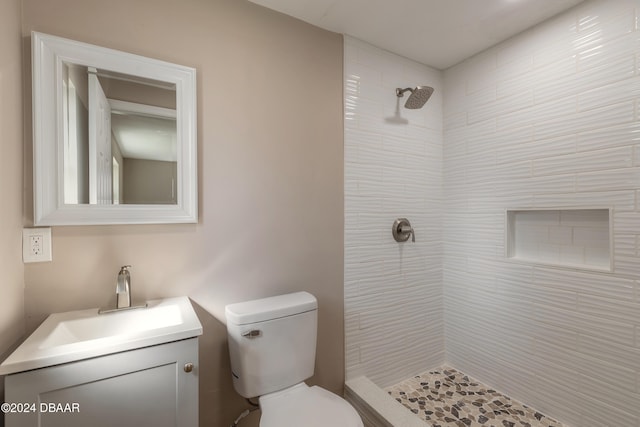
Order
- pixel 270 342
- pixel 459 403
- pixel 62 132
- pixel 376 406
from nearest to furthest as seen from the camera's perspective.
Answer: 1. pixel 62 132
2. pixel 270 342
3. pixel 376 406
4. pixel 459 403

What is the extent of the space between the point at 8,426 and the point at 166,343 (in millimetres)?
401

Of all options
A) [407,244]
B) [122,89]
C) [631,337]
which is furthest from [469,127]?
[122,89]

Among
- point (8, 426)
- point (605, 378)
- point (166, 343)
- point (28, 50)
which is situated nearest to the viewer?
point (8, 426)

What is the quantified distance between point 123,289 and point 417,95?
1771mm

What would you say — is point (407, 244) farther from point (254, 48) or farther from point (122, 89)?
point (122, 89)

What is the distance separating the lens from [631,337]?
1.30 m

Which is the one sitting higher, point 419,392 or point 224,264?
point 224,264

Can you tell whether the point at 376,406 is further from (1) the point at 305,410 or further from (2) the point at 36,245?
(2) the point at 36,245

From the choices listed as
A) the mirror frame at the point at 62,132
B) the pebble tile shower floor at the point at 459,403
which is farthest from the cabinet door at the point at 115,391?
the pebble tile shower floor at the point at 459,403

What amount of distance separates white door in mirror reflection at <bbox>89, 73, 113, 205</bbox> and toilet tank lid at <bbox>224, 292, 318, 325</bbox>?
2.26 ft

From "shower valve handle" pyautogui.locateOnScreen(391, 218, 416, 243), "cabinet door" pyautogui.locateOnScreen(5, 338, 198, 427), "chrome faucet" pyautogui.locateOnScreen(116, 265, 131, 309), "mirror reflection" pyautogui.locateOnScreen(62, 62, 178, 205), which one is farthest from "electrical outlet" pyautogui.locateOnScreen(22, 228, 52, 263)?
"shower valve handle" pyautogui.locateOnScreen(391, 218, 416, 243)

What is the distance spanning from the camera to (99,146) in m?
1.15

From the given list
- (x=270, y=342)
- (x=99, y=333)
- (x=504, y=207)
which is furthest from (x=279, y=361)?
(x=504, y=207)

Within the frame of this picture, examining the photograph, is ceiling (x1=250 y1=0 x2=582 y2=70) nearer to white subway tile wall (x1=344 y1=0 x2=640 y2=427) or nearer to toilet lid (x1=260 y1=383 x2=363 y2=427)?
white subway tile wall (x1=344 y1=0 x2=640 y2=427)
